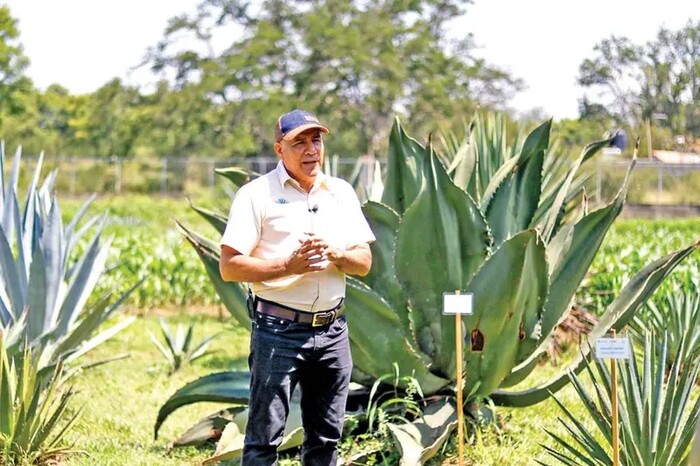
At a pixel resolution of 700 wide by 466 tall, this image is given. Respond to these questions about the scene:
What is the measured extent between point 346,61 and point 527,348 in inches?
1558

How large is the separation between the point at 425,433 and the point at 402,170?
1.43 meters

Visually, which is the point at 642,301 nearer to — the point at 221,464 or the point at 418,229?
the point at 418,229

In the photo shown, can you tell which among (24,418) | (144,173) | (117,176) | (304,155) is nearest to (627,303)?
(304,155)

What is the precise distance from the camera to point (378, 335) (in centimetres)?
504

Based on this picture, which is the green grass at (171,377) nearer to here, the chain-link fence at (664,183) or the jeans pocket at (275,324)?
the jeans pocket at (275,324)

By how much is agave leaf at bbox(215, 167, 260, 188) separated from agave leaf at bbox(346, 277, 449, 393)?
43.7 inches

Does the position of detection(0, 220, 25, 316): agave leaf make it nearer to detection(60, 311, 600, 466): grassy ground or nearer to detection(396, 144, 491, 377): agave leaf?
detection(60, 311, 600, 466): grassy ground

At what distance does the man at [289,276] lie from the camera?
4.00 m

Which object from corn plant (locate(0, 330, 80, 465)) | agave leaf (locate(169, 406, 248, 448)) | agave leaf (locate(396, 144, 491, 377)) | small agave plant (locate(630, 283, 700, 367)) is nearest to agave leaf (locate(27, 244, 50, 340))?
corn plant (locate(0, 330, 80, 465))

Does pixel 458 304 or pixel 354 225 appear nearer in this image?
pixel 354 225

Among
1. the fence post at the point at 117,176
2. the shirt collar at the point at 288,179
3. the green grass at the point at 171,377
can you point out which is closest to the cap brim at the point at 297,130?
the shirt collar at the point at 288,179

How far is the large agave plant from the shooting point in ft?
21.1

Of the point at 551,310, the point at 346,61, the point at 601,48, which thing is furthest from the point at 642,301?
the point at 601,48

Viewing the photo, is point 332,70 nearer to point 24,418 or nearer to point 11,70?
point 11,70
